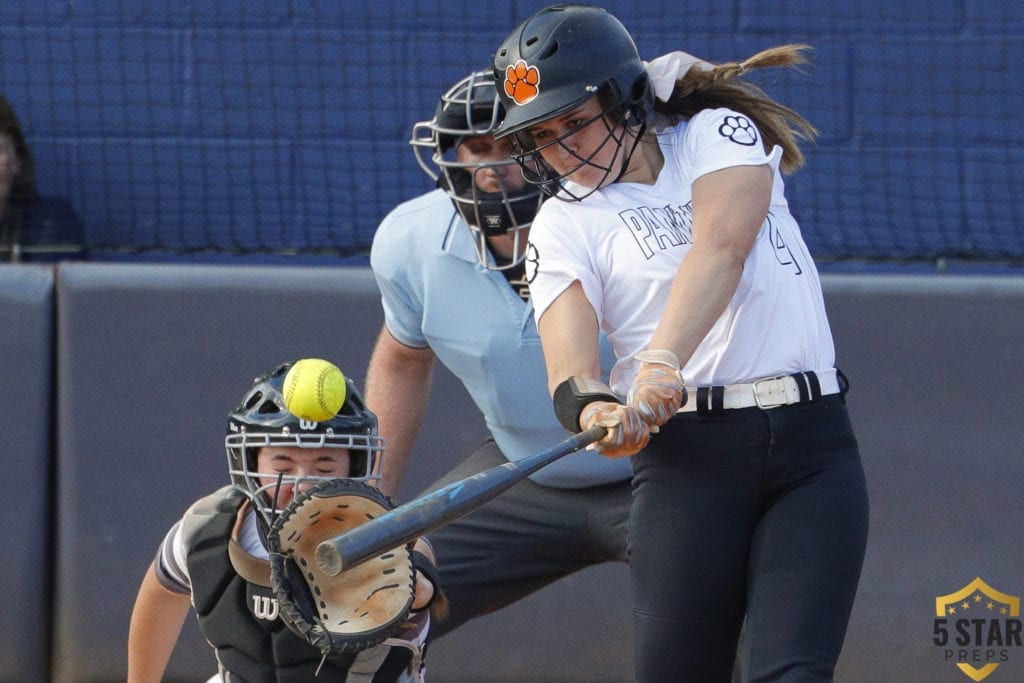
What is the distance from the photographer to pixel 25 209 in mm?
4363

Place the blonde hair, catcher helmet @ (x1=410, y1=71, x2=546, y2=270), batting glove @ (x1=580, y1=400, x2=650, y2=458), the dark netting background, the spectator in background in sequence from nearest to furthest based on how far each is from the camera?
batting glove @ (x1=580, y1=400, x2=650, y2=458)
the blonde hair
catcher helmet @ (x1=410, y1=71, x2=546, y2=270)
the spectator in background
the dark netting background

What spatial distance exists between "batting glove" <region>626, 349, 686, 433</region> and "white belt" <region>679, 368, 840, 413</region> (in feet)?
0.45

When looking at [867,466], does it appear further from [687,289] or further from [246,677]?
[246,677]

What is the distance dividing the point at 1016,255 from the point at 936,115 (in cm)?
74

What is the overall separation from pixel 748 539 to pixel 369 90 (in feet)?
9.55

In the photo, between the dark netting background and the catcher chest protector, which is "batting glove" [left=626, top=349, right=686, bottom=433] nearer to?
the catcher chest protector

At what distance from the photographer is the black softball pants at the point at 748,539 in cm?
228

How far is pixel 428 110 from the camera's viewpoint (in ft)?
16.0

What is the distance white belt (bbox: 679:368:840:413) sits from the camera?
91.8 inches

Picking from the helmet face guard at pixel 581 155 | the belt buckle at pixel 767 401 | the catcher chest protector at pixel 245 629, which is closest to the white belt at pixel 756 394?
the belt buckle at pixel 767 401

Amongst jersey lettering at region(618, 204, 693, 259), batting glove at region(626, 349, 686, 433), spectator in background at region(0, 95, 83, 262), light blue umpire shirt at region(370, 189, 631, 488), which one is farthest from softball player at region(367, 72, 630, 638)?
spectator in background at region(0, 95, 83, 262)

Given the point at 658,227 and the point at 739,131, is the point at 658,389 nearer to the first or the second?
the point at 658,227

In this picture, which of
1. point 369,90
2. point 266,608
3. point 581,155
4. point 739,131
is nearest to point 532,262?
point 581,155

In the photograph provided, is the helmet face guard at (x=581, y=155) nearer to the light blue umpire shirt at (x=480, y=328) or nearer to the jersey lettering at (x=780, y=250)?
the jersey lettering at (x=780, y=250)
